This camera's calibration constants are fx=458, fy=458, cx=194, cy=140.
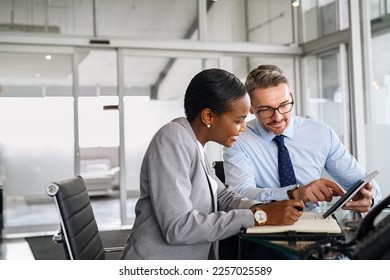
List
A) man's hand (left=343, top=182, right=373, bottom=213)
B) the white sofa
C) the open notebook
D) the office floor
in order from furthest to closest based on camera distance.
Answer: the white sofa, the office floor, man's hand (left=343, top=182, right=373, bottom=213), the open notebook

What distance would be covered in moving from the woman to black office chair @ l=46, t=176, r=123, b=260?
15 cm

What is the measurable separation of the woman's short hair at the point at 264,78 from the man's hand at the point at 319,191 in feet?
1.78

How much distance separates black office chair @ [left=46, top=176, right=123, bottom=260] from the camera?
4.41 feet

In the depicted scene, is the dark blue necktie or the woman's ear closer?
the woman's ear

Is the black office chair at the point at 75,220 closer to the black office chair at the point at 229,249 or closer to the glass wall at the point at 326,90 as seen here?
the black office chair at the point at 229,249

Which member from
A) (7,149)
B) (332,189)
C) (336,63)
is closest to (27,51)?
(7,149)

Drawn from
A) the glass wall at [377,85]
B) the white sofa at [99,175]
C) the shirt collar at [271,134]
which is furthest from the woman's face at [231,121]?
the white sofa at [99,175]

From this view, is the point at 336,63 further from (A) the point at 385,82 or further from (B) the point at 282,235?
(B) the point at 282,235

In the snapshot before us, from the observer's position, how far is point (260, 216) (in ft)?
4.31

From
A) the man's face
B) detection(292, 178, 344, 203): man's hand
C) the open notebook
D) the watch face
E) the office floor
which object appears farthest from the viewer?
the office floor

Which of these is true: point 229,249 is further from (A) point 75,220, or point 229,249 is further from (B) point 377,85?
(B) point 377,85

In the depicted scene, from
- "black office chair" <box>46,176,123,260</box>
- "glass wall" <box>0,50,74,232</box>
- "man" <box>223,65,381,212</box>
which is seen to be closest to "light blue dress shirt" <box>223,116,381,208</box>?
"man" <box>223,65,381,212</box>

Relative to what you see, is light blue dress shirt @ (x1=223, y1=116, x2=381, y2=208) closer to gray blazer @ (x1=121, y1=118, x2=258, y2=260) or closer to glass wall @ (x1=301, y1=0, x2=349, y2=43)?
gray blazer @ (x1=121, y1=118, x2=258, y2=260)

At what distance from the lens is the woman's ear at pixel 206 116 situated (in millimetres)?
1392
